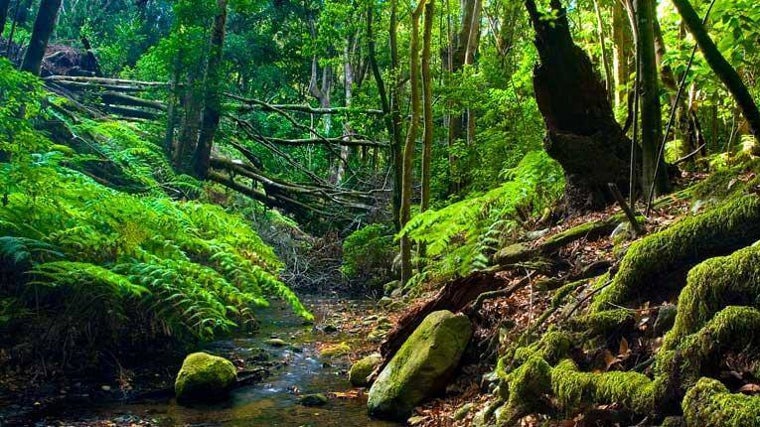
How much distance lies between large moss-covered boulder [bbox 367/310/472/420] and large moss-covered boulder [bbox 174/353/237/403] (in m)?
1.58

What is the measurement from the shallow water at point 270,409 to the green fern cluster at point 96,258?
2.81 feet

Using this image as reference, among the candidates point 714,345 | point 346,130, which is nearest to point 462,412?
point 714,345

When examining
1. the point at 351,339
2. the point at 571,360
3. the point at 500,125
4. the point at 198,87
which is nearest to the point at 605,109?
the point at 571,360

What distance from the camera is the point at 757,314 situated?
301 cm

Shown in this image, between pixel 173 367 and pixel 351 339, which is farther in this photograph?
pixel 351 339

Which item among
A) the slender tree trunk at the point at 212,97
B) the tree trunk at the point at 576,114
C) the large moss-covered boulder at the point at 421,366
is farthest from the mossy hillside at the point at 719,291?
the slender tree trunk at the point at 212,97

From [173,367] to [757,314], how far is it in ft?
18.9

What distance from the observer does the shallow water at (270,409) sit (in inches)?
204

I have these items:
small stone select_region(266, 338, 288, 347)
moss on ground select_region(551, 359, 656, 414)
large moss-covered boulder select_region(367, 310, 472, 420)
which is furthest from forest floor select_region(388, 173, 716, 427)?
small stone select_region(266, 338, 288, 347)

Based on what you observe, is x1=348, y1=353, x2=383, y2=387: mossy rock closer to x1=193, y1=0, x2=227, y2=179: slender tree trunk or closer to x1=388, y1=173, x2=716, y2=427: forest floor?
x1=388, y1=173, x2=716, y2=427: forest floor

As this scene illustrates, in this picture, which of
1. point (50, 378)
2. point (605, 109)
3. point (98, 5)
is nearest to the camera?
point (50, 378)

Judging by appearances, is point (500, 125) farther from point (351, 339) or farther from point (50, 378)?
point (50, 378)

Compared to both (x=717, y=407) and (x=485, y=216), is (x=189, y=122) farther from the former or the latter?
(x=717, y=407)

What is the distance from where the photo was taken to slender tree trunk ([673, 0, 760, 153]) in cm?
419
